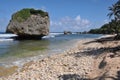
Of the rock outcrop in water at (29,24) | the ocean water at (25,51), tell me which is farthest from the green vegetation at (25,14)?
the ocean water at (25,51)

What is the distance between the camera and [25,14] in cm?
5959

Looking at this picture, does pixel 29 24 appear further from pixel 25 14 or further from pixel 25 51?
pixel 25 51

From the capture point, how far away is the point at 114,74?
12211mm

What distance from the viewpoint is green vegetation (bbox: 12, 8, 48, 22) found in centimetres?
5871

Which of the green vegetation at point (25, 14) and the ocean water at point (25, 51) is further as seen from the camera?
the green vegetation at point (25, 14)

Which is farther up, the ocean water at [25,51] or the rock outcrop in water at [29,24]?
the rock outcrop in water at [29,24]

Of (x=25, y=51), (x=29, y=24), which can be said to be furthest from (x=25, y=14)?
(x=25, y=51)

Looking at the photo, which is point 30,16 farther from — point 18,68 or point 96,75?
point 96,75

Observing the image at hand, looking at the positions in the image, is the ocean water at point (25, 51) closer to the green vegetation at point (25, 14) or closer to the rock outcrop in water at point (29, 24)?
the rock outcrop in water at point (29, 24)

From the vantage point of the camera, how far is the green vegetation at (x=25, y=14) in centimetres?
5871

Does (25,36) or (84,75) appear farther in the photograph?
(25,36)

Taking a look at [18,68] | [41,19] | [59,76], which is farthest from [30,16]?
[59,76]

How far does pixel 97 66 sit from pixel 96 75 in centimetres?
266

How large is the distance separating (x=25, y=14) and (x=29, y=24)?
3.15 meters
